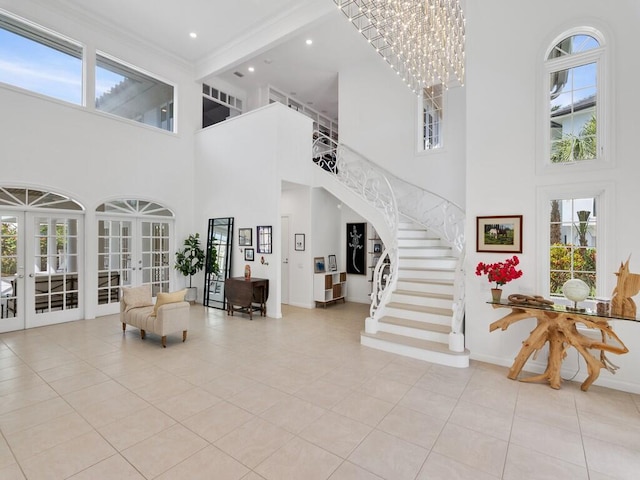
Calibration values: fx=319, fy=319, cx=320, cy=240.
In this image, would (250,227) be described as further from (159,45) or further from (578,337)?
(578,337)

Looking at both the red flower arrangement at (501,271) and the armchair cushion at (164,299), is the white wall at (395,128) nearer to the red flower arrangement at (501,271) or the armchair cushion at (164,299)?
the red flower arrangement at (501,271)

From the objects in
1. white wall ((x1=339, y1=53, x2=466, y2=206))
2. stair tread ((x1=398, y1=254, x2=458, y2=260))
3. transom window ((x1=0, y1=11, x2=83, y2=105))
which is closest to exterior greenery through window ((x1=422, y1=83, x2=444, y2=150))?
white wall ((x1=339, y1=53, x2=466, y2=206))

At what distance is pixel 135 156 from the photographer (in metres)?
7.54

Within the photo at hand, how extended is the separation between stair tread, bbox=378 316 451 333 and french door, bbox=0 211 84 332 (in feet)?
20.5

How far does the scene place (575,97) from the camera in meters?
4.00

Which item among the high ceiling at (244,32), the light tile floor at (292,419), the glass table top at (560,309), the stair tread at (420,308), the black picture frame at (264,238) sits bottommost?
the light tile floor at (292,419)

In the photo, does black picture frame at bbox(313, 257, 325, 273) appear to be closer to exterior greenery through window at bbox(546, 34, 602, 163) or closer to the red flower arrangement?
the red flower arrangement

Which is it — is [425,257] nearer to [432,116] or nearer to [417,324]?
[417,324]

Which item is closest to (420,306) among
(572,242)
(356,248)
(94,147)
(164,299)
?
(572,242)

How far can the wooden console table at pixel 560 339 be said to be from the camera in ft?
11.2

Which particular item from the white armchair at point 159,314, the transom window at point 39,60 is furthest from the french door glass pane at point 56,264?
the transom window at point 39,60

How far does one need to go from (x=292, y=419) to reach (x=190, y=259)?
242 inches

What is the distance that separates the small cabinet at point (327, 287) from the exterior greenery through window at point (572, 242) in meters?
4.57

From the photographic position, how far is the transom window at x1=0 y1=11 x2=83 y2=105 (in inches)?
232
